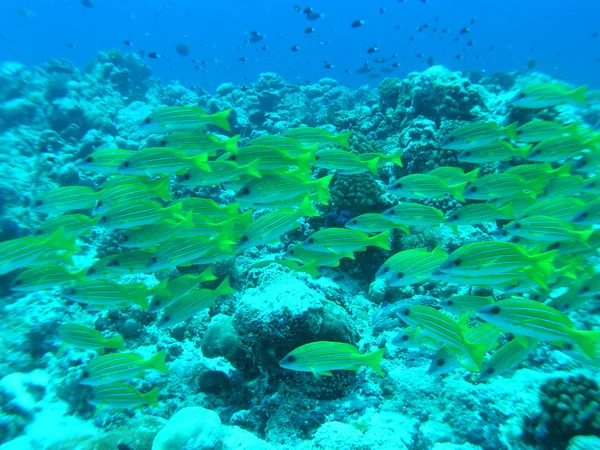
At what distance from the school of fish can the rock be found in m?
0.62

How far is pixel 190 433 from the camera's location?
345 centimetres

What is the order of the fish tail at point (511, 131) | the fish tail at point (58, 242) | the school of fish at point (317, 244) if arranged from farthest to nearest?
the fish tail at point (511, 131)
the fish tail at point (58, 242)
the school of fish at point (317, 244)

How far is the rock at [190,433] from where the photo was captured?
342 cm

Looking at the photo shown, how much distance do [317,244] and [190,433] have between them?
8.37 ft

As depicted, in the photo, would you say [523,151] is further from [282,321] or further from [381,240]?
[282,321]

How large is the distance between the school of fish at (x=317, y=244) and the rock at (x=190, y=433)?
621 mm

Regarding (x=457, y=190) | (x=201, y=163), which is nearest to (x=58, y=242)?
(x=201, y=163)

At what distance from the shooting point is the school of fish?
3.39 m

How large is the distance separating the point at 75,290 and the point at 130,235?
93 centimetres

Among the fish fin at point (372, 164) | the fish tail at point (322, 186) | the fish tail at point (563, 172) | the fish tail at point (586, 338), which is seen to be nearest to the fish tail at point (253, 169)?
the fish tail at point (322, 186)

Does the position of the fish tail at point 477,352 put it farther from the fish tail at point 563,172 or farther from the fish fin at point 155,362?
the fish tail at point 563,172

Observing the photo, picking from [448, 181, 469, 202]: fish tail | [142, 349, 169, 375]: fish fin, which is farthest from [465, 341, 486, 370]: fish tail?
[142, 349, 169, 375]: fish fin

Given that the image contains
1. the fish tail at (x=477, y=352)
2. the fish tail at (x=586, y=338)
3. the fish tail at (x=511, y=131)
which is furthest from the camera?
the fish tail at (x=511, y=131)

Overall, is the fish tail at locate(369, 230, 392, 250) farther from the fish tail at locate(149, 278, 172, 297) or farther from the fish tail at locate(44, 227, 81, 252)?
the fish tail at locate(44, 227, 81, 252)
